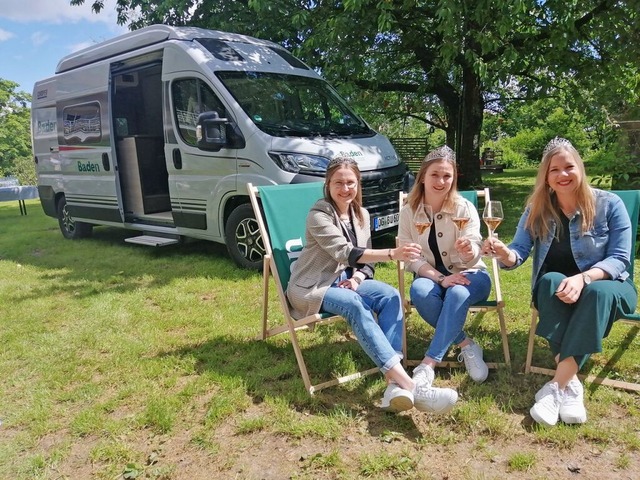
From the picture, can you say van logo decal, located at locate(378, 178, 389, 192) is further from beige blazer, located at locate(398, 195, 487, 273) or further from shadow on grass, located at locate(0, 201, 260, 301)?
beige blazer, located at locate(398, 195, 487, 273)

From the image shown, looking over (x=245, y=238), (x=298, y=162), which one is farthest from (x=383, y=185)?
(x=245, y=238)

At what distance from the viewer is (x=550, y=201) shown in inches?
109

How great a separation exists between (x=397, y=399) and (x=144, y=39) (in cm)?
551

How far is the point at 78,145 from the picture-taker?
732 cm

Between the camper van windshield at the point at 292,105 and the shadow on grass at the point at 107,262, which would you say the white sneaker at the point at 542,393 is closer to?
the shadow on grass at the point at 107,262

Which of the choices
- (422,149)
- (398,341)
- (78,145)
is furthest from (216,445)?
(422,149)

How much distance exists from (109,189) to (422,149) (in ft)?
48.1

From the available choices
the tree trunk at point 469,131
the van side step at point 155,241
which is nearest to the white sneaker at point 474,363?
the van side step at point 155,241

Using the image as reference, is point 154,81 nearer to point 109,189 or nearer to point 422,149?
point 109,189

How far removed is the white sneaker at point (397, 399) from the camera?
7.98 ft

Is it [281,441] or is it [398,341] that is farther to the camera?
[398,341]

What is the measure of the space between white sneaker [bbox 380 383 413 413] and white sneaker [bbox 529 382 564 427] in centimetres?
60

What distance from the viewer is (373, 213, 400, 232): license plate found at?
521 cm

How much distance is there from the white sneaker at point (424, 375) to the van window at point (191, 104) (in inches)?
144
